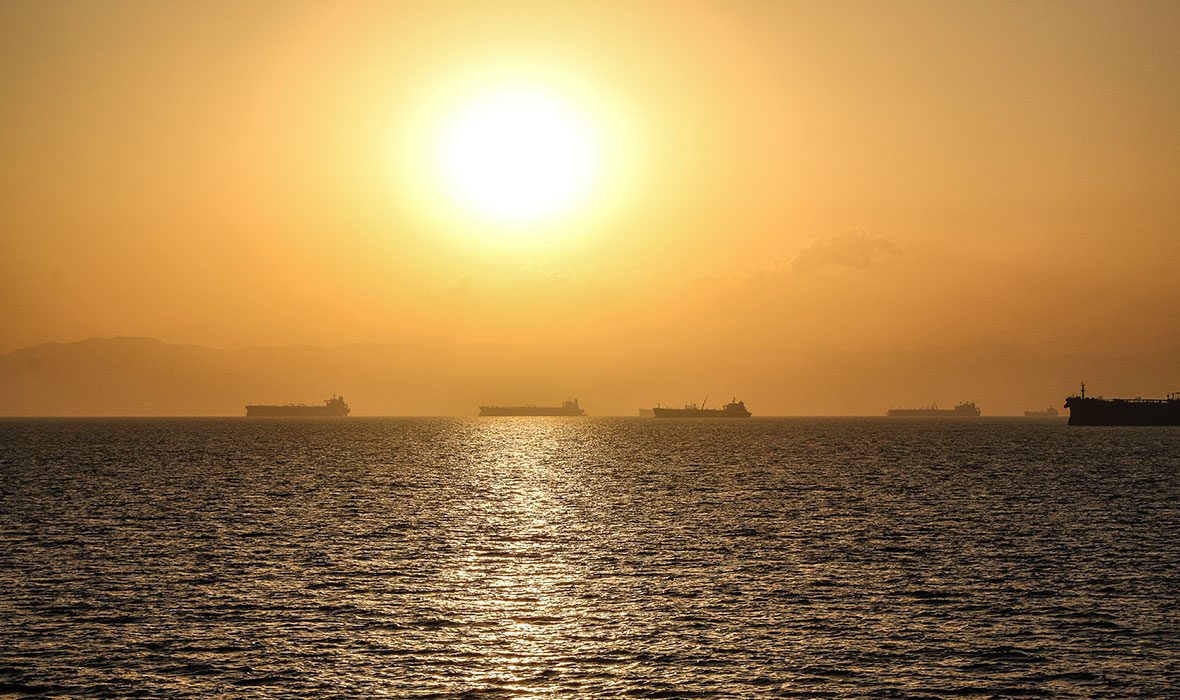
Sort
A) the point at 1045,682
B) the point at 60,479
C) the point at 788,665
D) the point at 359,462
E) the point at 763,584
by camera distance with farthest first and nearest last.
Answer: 1. the point at 359,462
2. the point at 60,479
3. the point at 763,584
4. the point at 788,665
5. the point at 1045,682

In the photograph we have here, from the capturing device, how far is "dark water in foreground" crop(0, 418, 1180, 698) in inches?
1204

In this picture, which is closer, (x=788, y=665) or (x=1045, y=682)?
(x=1045, y=682)

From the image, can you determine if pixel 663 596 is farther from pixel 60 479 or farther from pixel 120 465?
pixel 120 465

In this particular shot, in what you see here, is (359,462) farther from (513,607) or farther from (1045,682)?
(1045,682)

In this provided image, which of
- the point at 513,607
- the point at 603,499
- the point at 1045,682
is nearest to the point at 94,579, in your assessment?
the point at 513,607

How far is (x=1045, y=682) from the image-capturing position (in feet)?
98.4

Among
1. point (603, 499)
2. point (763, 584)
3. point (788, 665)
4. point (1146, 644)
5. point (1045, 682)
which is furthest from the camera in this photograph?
point (603, 499)

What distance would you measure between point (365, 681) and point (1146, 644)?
2659cm

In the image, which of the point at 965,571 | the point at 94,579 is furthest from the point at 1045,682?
the point at 94,579

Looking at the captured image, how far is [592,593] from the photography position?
1725 inches

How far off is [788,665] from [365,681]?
525 inches

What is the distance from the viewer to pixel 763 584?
46062mm

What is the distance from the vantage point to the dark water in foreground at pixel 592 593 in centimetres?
3059

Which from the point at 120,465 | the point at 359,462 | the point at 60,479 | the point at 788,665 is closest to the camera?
the point at 788,665
